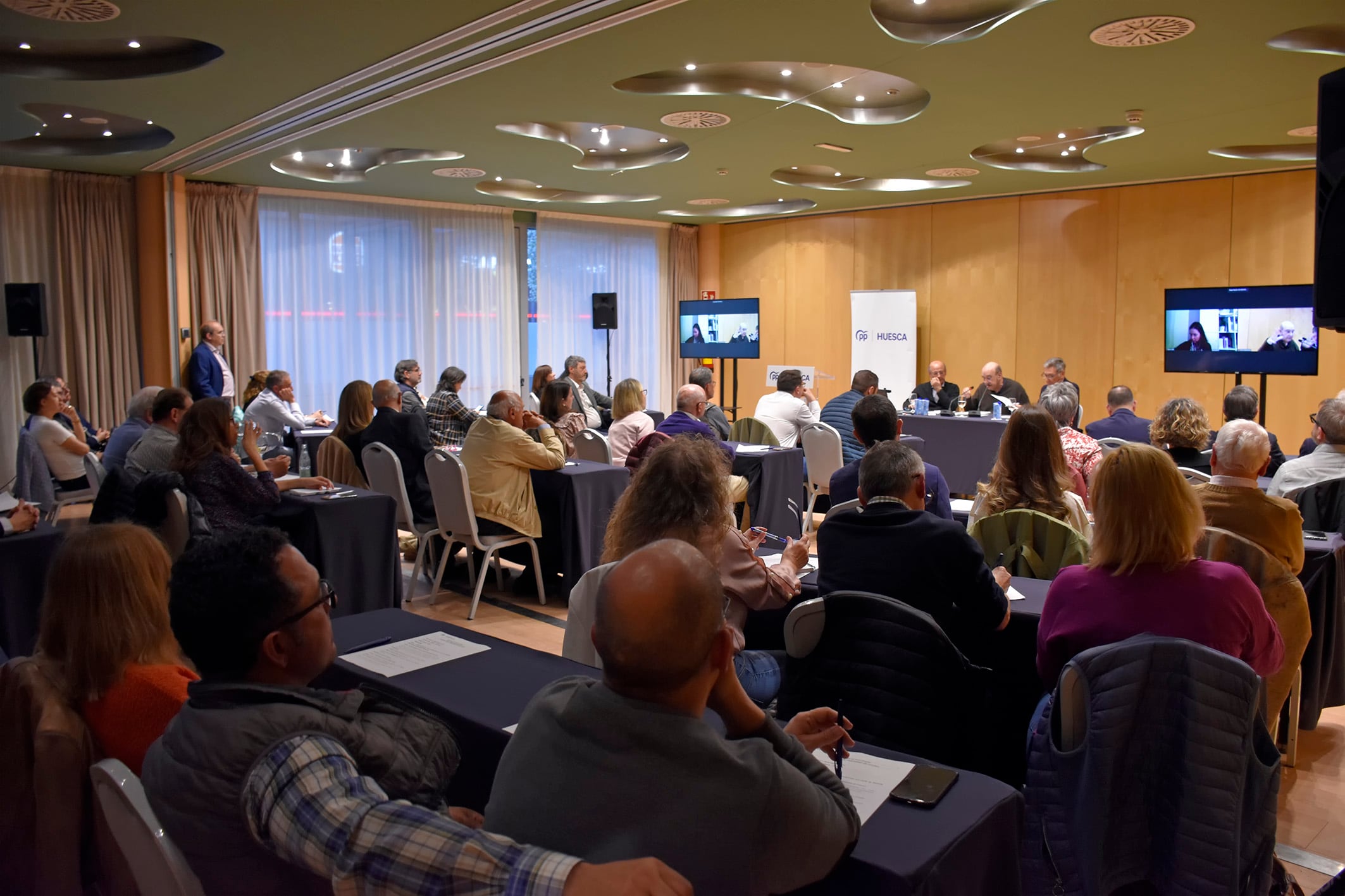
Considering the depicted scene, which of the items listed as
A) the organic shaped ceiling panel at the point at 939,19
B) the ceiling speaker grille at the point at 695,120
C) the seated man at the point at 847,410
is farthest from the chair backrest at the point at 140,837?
the seated man at the point at 847,410

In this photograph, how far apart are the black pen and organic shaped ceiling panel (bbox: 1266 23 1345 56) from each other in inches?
211

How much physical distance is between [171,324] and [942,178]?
7.59 meters

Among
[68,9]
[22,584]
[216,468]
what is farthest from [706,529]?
[68,9]

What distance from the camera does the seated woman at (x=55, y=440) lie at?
21.5 feet

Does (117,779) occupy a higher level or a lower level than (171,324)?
lower

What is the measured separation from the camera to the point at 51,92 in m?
6.20

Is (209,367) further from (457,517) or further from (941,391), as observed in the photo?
(941,391)

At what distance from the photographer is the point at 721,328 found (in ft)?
40.3

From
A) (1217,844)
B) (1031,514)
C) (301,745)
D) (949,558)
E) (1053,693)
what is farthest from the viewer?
(1031,514)

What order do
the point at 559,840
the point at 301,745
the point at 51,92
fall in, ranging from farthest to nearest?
the point at 51,92 → the point at 301,745 → the point at 559,840

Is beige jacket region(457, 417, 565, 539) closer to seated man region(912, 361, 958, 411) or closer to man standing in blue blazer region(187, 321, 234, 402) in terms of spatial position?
man standing in blue blazer region(187, 321, 234, 402)

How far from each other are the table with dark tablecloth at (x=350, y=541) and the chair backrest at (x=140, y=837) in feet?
10.9

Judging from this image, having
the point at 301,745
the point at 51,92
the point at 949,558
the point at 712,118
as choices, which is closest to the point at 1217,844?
the point at 949,558

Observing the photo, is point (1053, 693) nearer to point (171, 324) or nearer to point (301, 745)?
point (301, 745)
